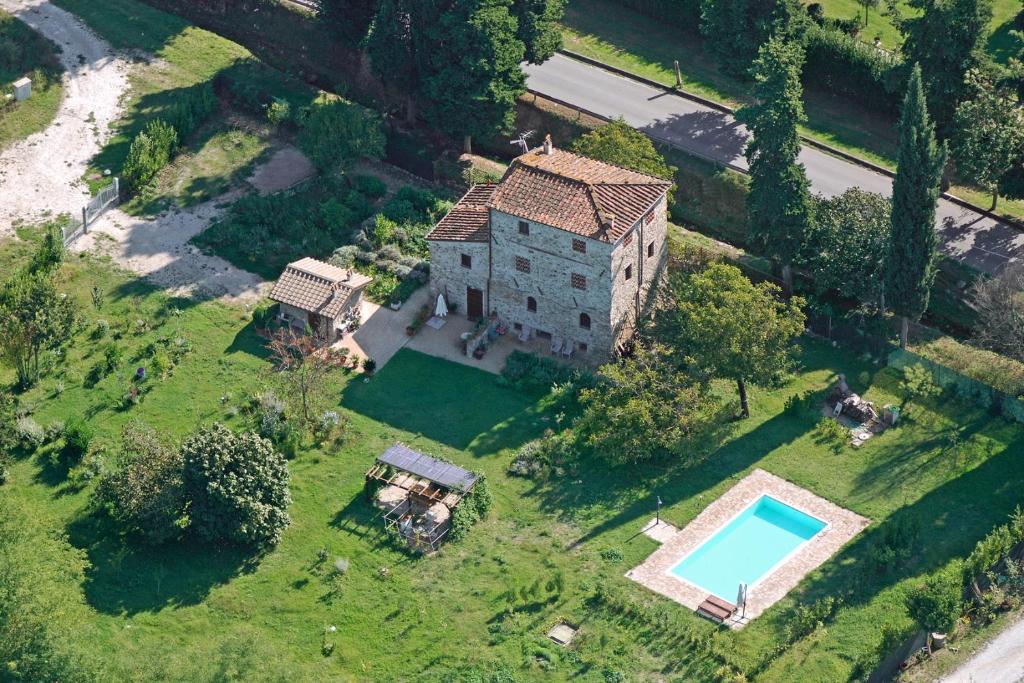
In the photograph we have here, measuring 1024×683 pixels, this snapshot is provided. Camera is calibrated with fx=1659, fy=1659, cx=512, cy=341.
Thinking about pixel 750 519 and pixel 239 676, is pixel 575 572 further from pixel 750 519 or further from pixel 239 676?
pixel 239 676

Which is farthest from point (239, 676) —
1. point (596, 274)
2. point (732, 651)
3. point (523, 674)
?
point (596, 274)

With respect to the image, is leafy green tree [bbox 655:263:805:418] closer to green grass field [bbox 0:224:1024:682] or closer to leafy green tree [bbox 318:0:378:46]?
green grass field [bbox 0:224:1024:682]

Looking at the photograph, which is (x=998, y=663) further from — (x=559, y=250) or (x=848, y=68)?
(x=848, y=68)

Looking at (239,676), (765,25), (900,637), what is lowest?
(239,676)

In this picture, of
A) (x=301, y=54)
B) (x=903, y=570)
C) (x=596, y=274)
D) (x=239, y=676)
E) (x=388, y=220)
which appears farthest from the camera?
(x=301, y=54)

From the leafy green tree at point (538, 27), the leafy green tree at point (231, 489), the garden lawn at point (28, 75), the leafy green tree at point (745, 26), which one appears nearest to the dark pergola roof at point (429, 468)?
the leafy green tree at point (231, 489)

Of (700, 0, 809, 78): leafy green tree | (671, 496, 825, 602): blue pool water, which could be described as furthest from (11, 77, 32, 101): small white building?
(671, 496, 825, 602): blue pool water

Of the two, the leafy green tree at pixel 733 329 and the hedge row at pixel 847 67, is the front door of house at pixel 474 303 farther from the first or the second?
the hedge row at pixel 847 67

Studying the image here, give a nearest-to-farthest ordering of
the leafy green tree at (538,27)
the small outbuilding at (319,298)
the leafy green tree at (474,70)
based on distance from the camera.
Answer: the small outbuilding at (319,298)
the leafy green tree at (474,70)
the leafy green tree at (538,27)
